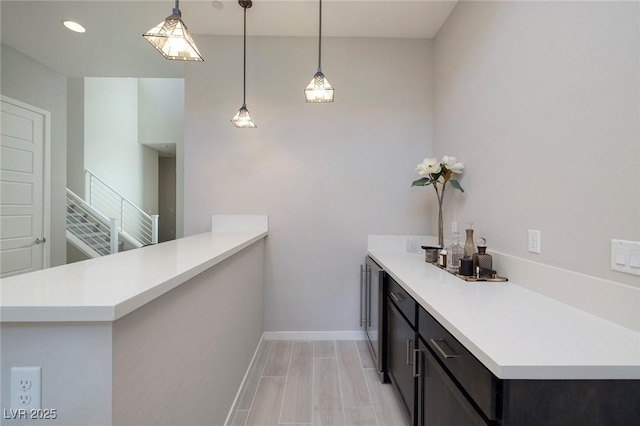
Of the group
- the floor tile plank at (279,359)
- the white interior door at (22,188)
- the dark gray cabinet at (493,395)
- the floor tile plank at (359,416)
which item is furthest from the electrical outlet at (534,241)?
the white interior door at (22,188)

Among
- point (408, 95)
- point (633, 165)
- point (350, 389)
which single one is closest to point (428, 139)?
point (408, 95)

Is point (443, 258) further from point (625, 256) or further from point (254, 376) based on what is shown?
point (254, 376)

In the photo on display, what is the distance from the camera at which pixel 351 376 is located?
1.98 meters

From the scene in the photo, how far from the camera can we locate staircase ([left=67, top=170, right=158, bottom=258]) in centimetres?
452

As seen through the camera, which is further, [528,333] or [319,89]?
[319,89]

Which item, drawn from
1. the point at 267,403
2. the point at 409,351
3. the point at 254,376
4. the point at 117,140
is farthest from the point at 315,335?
the point at 117,140

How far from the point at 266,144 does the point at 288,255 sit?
1.11 m

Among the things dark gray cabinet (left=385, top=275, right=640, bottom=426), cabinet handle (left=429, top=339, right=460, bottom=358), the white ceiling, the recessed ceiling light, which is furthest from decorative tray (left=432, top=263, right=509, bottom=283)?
the recessed ceiling light

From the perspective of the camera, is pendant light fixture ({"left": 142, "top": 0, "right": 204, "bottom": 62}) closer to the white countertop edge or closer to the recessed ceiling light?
the white countertop edge

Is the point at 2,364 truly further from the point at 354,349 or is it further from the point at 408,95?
the point at 408,95

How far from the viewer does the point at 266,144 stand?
252cm

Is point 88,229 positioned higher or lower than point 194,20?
lower

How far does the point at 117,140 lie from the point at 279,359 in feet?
20.4

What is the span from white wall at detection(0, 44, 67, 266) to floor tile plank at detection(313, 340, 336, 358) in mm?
3409
